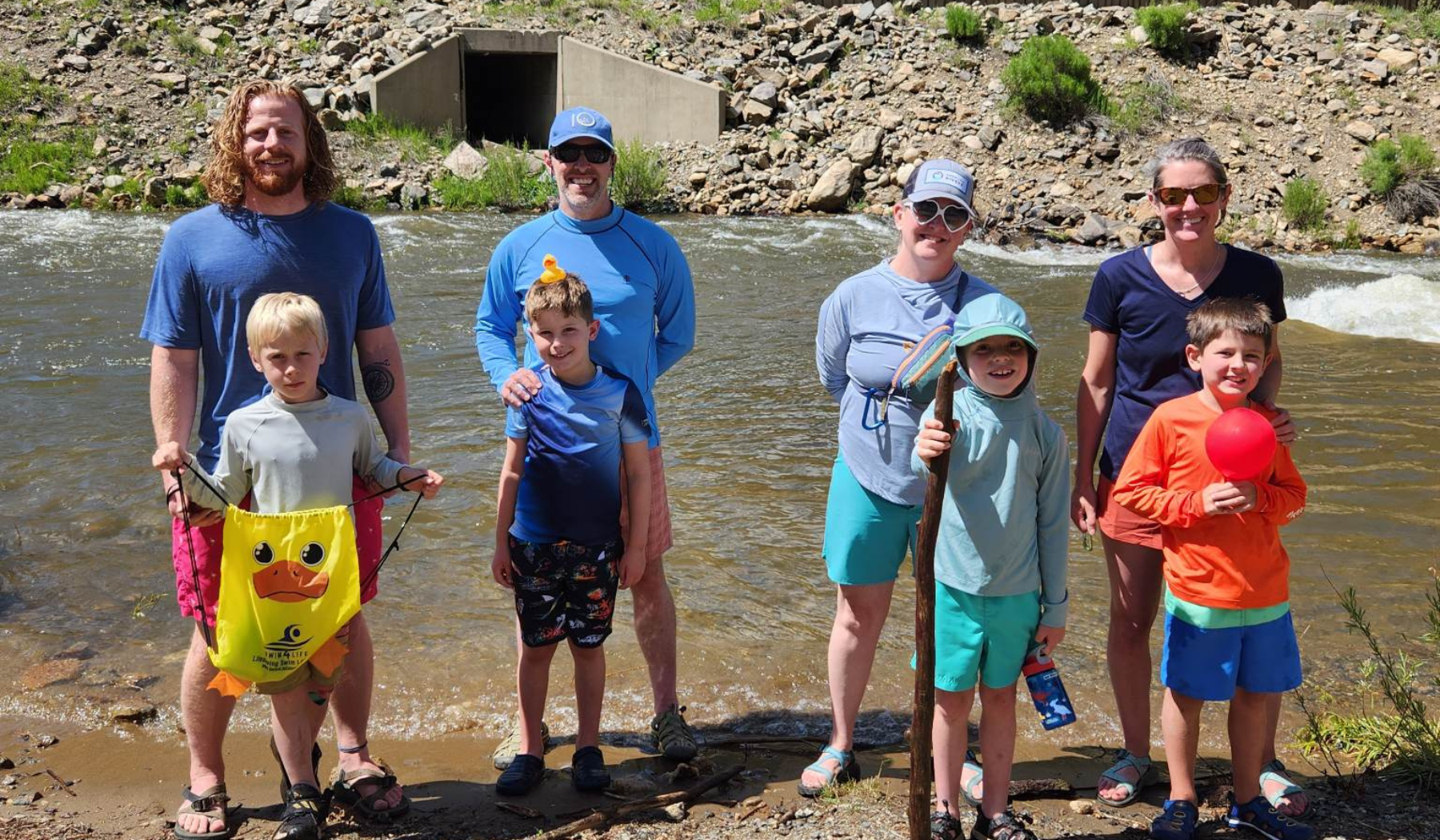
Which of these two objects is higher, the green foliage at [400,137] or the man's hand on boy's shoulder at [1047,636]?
the green foliage at [400,137]

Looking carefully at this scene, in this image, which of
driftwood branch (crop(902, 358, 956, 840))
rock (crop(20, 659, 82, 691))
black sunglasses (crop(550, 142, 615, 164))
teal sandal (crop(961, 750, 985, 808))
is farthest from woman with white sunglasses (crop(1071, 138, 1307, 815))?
rock (crop(20, 659, 82, 691))

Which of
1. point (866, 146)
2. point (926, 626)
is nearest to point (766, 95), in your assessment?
point (866, 146)

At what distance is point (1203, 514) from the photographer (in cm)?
359

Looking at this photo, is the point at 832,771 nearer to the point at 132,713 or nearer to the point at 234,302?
the point at 234,302

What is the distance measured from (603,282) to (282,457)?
3.81 feet

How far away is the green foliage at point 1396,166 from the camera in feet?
64.8

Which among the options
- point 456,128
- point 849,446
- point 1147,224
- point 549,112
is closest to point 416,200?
point 456,128

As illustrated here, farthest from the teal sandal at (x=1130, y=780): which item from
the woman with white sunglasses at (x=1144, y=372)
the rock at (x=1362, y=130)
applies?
the rock at (x=1362, y=130)

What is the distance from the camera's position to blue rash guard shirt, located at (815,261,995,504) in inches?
151

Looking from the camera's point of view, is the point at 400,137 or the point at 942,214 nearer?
the point at 942,214

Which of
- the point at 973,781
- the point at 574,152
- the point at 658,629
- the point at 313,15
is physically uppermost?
the point at 313,15

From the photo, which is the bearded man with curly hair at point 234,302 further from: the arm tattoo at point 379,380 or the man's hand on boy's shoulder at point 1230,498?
the man's hand on boy's shoulder at point 1230,498

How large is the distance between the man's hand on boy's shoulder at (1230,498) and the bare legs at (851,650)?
101cm

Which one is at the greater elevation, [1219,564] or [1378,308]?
[1378,308]
